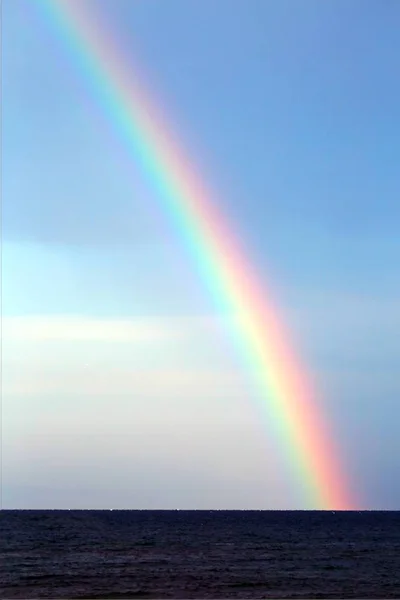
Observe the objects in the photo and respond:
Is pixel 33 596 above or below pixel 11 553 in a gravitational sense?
below

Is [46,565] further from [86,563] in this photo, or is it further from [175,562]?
[175,562]

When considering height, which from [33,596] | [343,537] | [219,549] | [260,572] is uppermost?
[343,537]

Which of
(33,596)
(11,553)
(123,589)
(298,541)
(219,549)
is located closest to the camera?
(33,596)

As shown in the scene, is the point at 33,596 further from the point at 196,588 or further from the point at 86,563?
the point at 86,563

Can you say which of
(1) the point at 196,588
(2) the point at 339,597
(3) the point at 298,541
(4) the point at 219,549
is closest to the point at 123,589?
(1) the point at 196,588

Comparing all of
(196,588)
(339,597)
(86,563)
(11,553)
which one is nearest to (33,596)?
(196,588)

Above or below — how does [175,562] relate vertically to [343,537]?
below

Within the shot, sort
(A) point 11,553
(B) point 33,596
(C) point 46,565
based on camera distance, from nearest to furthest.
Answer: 1. (B) point 33,596
2. (C) point 46,565
3. (A) point 11,553

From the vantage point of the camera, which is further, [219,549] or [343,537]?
[343,537]

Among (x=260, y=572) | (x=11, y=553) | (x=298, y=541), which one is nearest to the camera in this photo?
(x=260, y=572)
